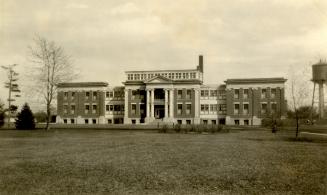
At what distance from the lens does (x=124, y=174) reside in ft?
38.8

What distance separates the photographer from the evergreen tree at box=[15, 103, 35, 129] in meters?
45.8

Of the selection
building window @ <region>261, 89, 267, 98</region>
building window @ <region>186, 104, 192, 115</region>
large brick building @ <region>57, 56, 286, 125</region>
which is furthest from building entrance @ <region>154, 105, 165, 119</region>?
building window @ <region>261, 89, 267, 98</region>

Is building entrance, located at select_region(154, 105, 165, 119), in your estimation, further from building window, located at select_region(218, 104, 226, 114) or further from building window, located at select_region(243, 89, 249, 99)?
building window, located at select_region(243, 89, 249, 99)

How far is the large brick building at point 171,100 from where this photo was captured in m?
72.9

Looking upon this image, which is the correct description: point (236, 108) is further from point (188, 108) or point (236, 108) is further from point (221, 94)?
point (188, 108)

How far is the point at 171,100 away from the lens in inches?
2977

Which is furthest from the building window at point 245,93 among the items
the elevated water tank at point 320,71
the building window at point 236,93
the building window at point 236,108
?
the elevated water tank at point 320,71

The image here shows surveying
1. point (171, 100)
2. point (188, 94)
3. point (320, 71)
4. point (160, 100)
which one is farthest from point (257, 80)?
point (160, 100)

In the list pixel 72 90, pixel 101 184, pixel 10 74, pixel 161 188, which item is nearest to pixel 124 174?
pixel 101 184

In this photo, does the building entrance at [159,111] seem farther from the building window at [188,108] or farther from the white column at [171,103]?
the building window at [188,108]

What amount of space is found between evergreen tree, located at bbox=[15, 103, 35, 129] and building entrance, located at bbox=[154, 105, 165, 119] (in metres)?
34.6

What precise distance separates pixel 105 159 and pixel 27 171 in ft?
12.2

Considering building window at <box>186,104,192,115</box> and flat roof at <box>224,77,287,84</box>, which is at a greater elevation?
flat roof at <box>224,77,287,84</box>

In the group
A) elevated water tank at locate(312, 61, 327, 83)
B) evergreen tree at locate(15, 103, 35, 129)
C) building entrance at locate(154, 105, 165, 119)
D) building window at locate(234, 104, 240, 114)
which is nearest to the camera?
evergreen tree at locate(15, 103, 35, 129)
